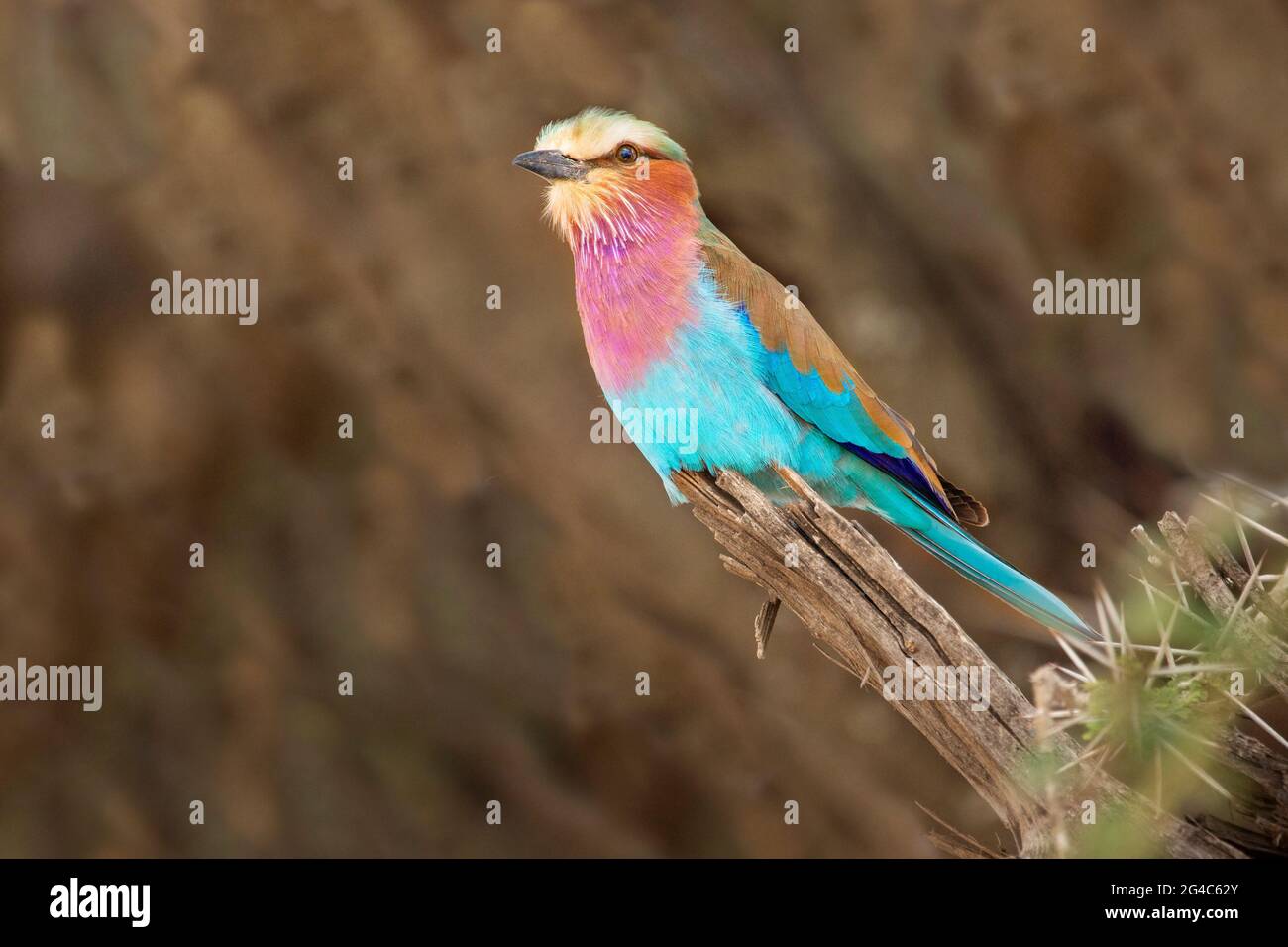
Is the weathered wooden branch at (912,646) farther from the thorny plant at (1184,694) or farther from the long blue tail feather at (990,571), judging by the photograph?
the long blue tail feather at (990,571)

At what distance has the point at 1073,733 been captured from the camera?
289 cm

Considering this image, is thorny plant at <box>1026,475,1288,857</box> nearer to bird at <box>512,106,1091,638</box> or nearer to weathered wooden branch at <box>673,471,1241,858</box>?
weathered wooden branch at <box>673,471,1241,858</box>

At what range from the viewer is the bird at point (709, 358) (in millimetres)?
3148

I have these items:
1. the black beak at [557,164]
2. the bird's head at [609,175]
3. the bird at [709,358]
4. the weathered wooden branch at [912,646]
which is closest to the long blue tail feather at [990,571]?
the bird at [709,358]

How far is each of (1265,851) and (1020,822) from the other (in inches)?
17.8

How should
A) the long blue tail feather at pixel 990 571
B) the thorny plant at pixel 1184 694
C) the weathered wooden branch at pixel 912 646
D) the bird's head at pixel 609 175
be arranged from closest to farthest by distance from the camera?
the thorny plant at pixel 1184 694, the weathered wooden branch at pixel 912 646, the long blue tail feather at pixel 990 571, the bird's head at pixel 609 175

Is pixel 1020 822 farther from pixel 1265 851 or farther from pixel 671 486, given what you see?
pixel 671 486

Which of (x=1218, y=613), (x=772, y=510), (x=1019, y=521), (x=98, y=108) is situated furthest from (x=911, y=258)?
(x=98, y=108)

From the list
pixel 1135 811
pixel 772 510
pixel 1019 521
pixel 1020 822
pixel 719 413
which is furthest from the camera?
pixel 1019 521

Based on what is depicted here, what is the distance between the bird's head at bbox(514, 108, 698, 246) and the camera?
3.27 m

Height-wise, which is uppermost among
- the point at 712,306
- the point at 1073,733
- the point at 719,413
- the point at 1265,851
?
the point at 712,306

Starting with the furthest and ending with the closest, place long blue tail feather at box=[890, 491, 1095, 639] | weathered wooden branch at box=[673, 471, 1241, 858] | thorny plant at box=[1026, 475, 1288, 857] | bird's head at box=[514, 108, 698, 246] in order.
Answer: bird's head at box=[514, 108, 698, 246], long blue tail feather at box=[890, 491, 1095, 639], weathered wooden branch at box=[673, 471, 1241, 858], thorny plant at box=[1026, 475, 1288, 857]

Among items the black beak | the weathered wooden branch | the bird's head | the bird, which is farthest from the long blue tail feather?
the black beak

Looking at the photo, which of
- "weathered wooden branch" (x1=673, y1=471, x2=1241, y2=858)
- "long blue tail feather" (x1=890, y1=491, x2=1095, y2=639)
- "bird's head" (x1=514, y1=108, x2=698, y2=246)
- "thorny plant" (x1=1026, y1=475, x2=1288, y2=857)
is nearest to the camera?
"thorny plant" (x1=1026, y1=475, x2=1288, y2=857)
